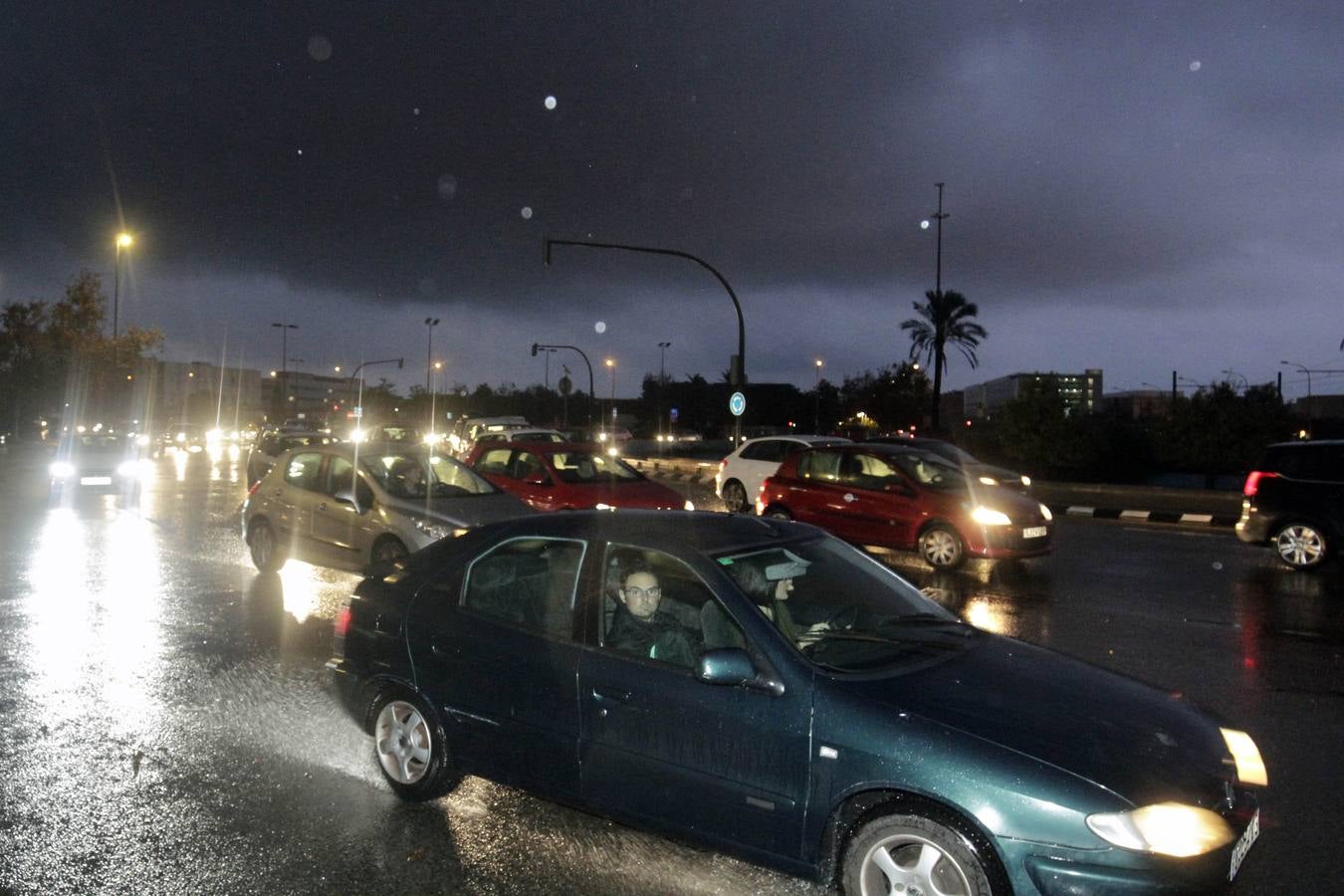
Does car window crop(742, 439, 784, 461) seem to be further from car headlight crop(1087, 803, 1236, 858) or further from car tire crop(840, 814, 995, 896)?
car headlight crop(1087, 803, 1236, 858)

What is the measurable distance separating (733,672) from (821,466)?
11.2 meters

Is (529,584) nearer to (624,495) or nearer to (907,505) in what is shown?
(624,495)

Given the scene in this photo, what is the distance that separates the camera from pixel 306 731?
6.23 meters

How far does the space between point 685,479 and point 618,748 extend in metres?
28.3

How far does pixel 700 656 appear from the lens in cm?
401

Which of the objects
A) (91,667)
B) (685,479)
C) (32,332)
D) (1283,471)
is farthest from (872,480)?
(32,332)

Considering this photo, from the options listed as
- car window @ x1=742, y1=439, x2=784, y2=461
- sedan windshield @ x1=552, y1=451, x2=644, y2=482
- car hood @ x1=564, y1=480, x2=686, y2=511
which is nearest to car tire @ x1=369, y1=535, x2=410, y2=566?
car hood @ x1=564, y1=480, x2=686, y2=511

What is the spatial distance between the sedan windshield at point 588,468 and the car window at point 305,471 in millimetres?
3680

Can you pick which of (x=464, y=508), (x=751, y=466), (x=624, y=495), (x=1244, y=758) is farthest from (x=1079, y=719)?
(x=751, y=466)

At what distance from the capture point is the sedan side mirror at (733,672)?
3.84m

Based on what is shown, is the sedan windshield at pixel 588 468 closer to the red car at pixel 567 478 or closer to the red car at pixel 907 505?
the red car at pixel 567 478

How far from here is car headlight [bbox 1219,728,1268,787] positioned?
398 cm

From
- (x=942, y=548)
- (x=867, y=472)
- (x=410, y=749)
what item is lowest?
(x=410, y=749)

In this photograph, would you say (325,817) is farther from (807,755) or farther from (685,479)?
(685,479)
